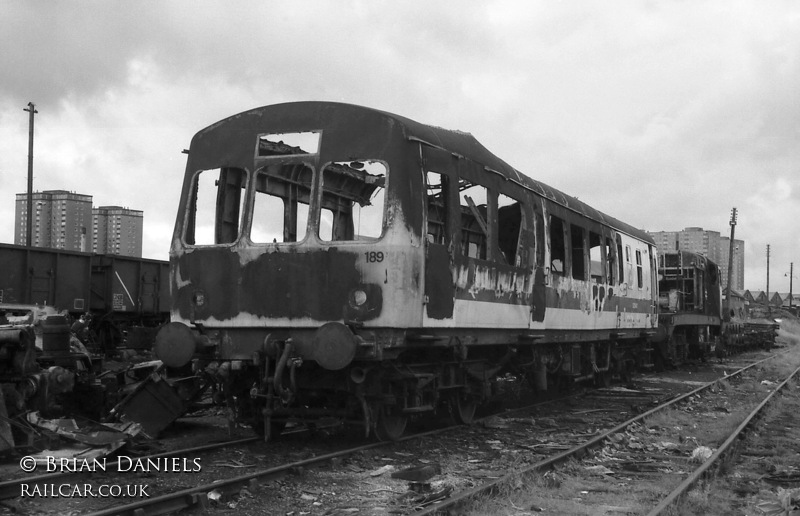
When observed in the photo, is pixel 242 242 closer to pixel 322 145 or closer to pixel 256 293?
pixel 256 293

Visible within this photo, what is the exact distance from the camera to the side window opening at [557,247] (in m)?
11.5

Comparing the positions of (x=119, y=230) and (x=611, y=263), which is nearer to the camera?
(x=611, y=263)

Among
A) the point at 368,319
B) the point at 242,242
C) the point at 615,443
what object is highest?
the point at 242,242

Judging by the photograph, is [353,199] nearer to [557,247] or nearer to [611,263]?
[557,247]

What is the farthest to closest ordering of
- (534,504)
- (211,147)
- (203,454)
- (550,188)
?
(550,188) < (211,147) < (203,454) < (534,504)

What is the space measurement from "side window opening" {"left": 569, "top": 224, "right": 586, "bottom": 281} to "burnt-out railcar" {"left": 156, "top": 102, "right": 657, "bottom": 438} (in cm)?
294

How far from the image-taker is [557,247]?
1177 cm

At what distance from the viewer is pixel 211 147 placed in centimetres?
870

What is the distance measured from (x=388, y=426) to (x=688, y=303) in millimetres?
18665

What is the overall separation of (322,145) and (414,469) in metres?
3.28

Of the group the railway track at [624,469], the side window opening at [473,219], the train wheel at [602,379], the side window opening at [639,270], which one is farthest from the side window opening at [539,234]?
the side window opening at [639,270]

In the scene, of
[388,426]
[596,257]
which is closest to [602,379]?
[596,257]

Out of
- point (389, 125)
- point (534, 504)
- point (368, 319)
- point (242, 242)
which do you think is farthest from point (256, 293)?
point (534, 504)

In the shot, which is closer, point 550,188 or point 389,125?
point 389,125
